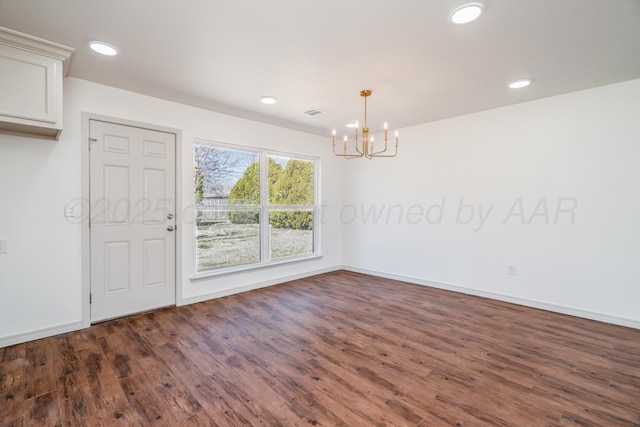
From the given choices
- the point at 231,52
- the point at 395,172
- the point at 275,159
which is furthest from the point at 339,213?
the point at 231,52

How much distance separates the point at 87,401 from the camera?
1.89 meters

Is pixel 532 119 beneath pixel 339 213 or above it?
above

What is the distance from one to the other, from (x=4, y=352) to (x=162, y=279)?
4.54 ft

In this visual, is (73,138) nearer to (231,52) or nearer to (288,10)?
(231,52)

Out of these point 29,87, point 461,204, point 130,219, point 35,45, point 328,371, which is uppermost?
point 35,45

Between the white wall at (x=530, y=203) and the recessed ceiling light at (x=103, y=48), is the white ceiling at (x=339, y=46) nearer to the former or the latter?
the recessed ceiling light at (x=103, y=48)

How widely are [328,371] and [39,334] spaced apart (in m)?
2.80

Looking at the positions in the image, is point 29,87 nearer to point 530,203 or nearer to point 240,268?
point 240,268

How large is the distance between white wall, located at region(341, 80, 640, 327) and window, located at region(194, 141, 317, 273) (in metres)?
1.49

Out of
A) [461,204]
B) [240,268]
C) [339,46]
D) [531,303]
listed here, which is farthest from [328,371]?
[461,204]

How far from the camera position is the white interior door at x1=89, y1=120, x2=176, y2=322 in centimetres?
312

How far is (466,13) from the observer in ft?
6.43

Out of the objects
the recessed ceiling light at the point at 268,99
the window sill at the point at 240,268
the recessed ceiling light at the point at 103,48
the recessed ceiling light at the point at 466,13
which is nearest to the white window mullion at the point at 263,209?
the window sill at the point at 240,268

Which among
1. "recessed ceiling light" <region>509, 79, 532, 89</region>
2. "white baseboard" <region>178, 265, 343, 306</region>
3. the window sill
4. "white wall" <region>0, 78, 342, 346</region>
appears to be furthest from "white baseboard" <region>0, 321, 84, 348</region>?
"recessed ceiling light" <region>509, 79, 532, 89</region>
